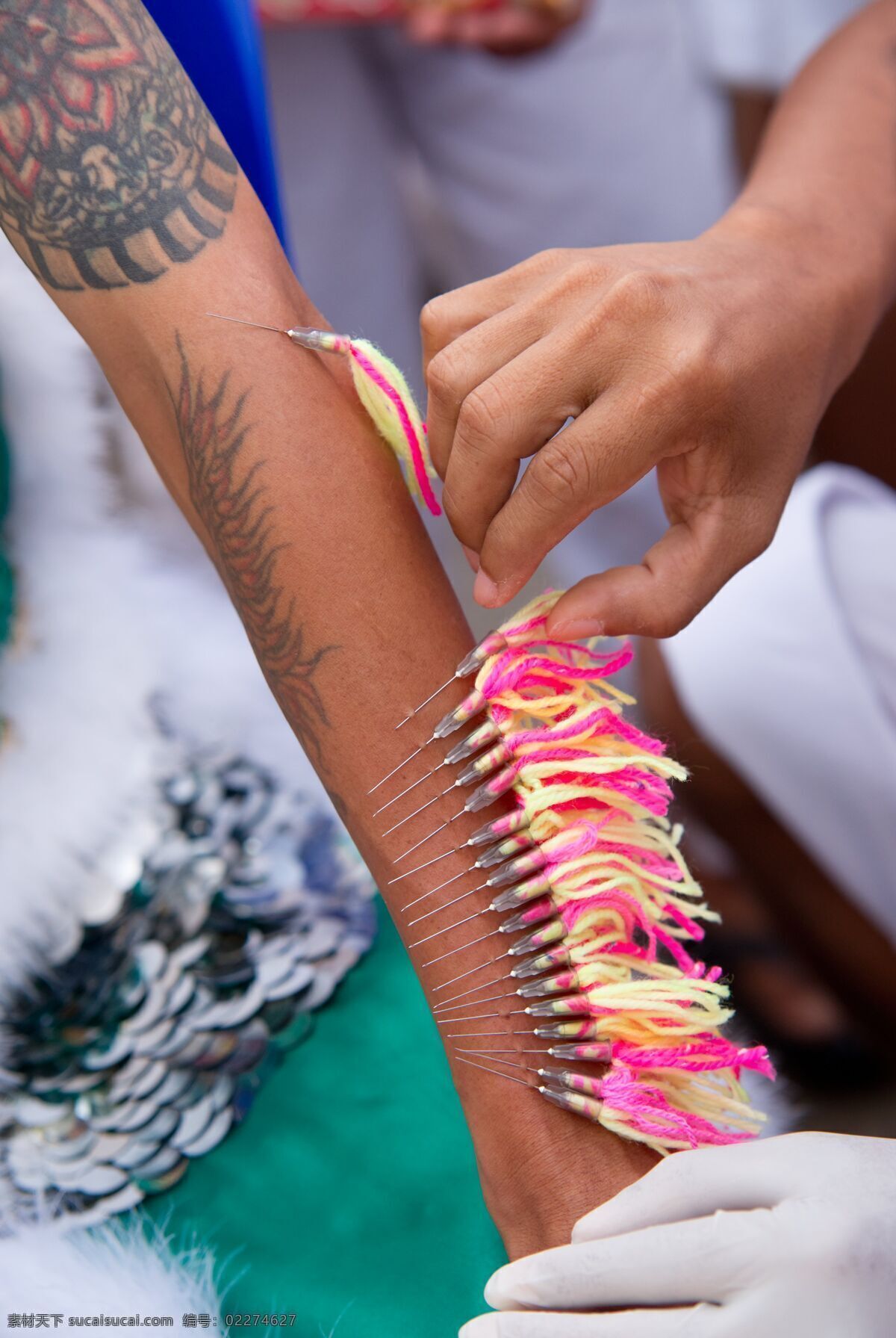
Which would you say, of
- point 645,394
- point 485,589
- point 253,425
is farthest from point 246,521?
point 645,394

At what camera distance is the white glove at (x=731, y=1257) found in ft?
2.14

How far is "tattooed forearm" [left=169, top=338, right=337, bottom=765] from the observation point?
77cm

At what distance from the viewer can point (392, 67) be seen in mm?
2191

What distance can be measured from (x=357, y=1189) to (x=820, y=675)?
0.81 metres

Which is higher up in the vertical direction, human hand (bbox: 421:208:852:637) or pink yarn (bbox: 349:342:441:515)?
pink yarn (bbox: 349:342:441:515)

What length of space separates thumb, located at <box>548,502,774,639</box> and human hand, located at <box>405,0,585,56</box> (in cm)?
155

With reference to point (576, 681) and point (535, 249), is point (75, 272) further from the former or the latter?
point (535, 249)

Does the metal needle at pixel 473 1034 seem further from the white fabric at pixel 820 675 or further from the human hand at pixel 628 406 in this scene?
the white fabric at pixel 820 675

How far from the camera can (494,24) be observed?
6.71 feet

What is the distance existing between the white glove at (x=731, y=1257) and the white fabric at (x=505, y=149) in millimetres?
1638

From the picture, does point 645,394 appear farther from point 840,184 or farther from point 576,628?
point 840,184

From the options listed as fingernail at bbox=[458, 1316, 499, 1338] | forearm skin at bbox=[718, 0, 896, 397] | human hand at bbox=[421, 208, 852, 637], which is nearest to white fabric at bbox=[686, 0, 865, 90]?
forearm skin at bbox=[718, 0, 896, 397]

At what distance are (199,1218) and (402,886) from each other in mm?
299

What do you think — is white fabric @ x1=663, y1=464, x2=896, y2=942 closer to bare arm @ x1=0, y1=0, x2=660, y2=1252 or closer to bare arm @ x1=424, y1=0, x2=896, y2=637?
bare arm @ x1=424, y1=0, x2=896, y2=637
